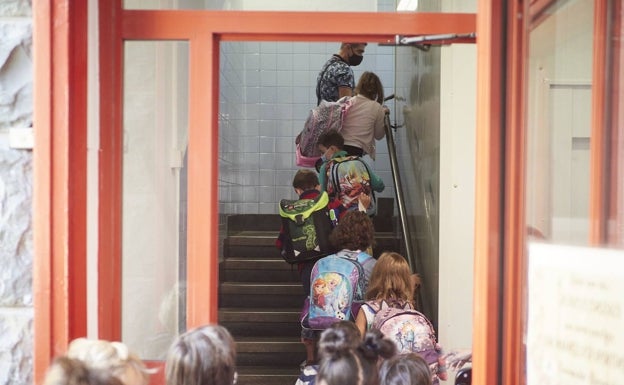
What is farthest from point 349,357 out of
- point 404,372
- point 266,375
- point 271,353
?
point 271,353

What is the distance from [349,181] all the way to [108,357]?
128 inches

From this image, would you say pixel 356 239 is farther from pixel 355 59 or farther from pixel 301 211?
pixel 355 59

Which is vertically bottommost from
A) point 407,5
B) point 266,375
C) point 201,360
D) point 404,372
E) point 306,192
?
point 266,375

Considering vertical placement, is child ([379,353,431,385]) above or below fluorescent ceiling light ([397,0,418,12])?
below

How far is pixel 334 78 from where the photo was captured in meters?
5.93

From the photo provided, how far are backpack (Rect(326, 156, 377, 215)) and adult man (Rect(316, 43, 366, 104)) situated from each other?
849mm

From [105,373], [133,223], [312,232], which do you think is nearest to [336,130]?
[312,232]

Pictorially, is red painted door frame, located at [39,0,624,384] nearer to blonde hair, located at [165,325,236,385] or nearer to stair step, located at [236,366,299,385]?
blonde hair, located at [165,325,236,385]

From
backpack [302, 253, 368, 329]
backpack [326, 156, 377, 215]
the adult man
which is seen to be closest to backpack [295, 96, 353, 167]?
the adult man

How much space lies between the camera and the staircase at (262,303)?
216 inches

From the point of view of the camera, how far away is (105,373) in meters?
1.92

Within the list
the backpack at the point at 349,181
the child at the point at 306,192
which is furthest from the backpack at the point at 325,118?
the child at the point at 306,192

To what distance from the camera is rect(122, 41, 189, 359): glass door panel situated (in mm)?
2611

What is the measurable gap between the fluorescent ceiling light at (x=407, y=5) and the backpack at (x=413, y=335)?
1371mm
